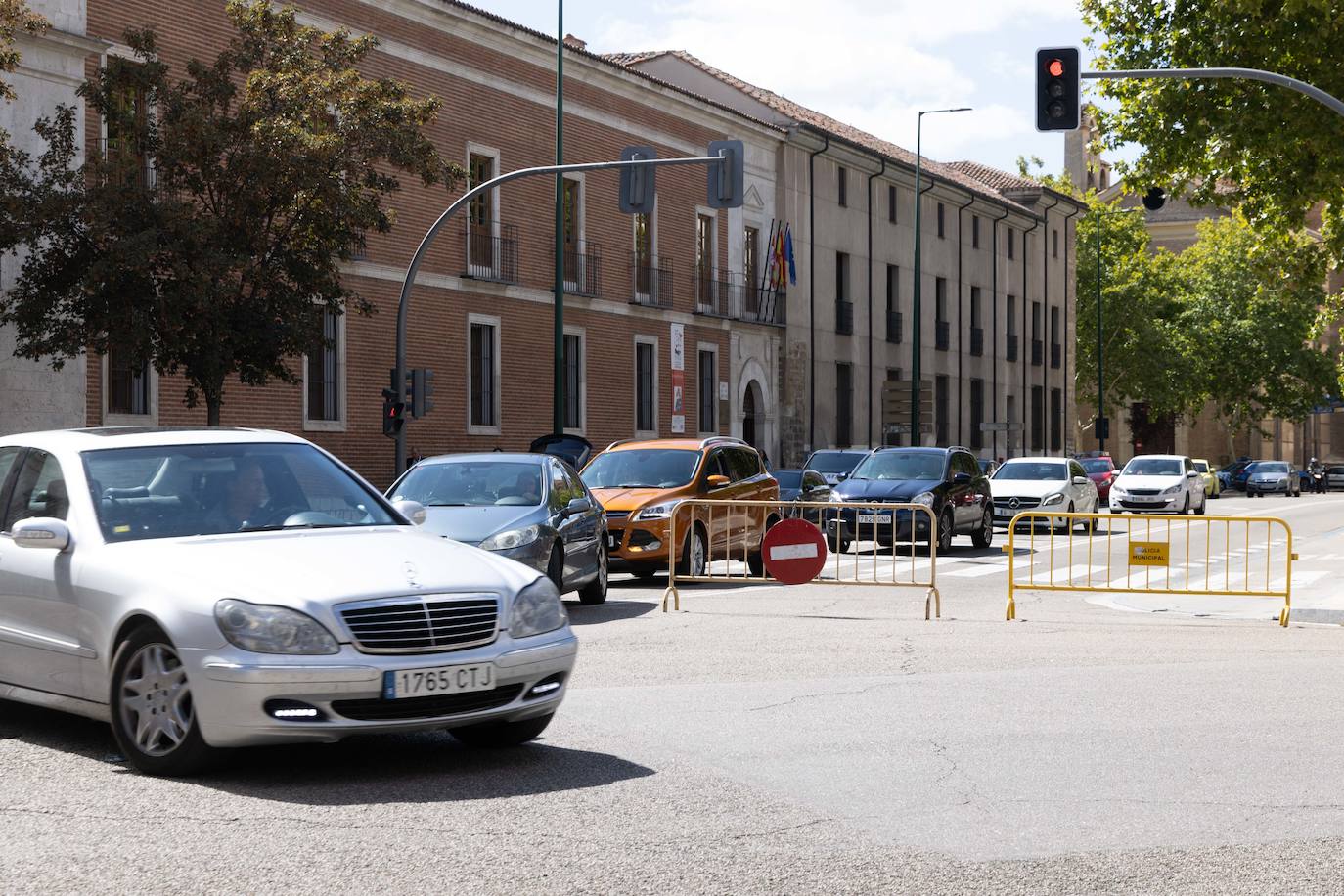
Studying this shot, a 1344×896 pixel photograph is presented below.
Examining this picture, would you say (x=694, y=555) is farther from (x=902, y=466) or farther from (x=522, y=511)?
(x=902, y=466)

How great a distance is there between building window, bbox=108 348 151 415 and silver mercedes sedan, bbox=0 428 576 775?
756 inches

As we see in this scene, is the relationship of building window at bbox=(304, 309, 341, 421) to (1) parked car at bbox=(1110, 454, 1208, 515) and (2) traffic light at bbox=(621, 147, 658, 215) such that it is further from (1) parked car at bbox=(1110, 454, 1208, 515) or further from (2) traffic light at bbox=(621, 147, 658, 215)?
(1) parked car at bbox=(1110, 454, 1208, 515)

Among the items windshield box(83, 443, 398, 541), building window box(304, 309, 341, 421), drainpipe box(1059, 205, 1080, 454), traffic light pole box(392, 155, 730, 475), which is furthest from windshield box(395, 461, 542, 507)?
drainpipe box(1059, 205, 1080, 454)

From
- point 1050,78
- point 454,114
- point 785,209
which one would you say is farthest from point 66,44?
point 785,209

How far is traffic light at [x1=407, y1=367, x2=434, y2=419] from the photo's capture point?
88.2 feet

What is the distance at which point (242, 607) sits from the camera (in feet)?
24.3

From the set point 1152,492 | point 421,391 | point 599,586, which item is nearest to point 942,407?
point 1152,492

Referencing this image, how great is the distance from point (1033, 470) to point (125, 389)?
1843cm

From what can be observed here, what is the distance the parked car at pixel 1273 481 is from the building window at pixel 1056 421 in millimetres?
8261

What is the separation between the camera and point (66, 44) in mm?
26234

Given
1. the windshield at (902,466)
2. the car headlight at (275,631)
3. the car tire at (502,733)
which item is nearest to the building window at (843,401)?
the windshield at (902,466)

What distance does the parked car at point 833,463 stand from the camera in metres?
34.7

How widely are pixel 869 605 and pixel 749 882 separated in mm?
12171

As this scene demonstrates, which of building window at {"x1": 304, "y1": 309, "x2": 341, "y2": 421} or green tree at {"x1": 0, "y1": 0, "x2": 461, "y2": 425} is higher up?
green tree at {"x1": 0, "y1": 0, "x2": 461, "y2": 425}
